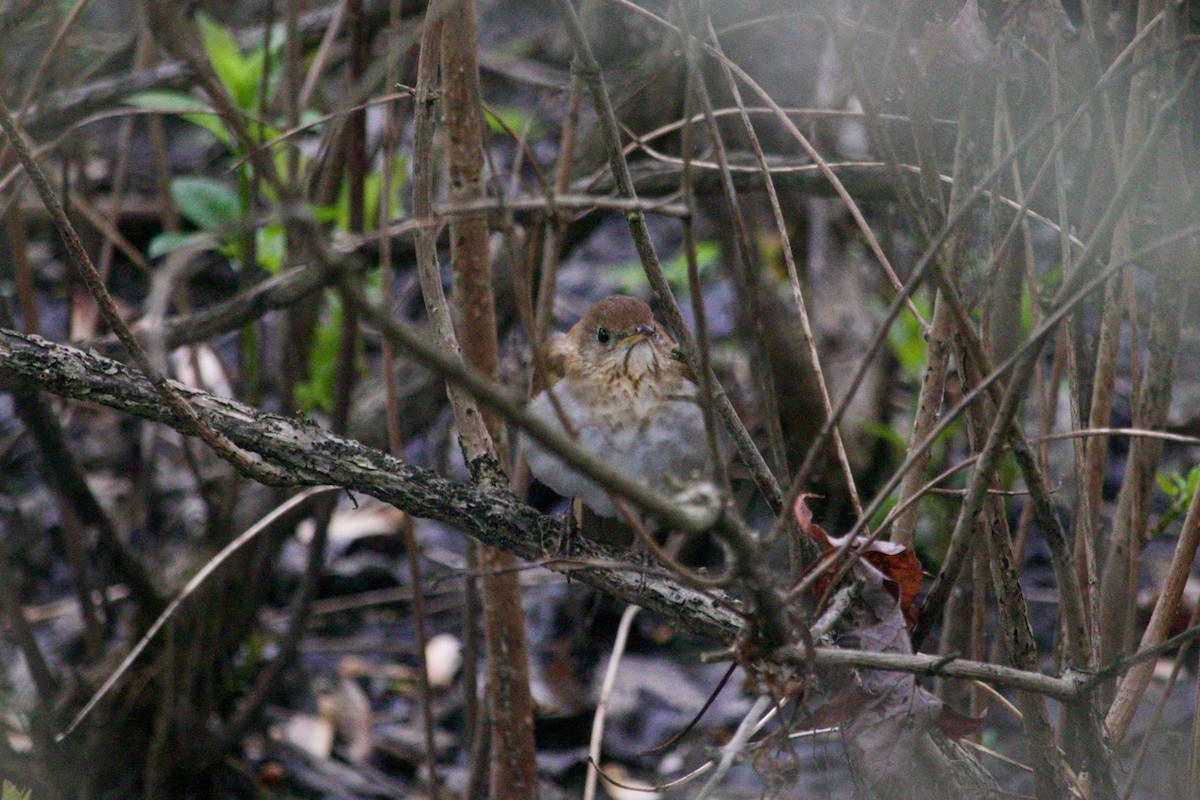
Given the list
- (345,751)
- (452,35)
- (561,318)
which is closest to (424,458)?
(561,318)

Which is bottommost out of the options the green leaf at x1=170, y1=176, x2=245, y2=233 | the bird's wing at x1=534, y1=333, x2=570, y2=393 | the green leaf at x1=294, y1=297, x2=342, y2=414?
the green leaf at x1=294, y1=297, x2=342, y2=414

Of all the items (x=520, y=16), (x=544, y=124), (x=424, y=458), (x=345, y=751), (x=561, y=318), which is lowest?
(x=345, y=751)

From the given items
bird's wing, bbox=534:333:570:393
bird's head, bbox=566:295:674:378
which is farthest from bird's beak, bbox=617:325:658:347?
bird's wing, bbox=534:333:570:393

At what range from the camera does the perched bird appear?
2.57 metres

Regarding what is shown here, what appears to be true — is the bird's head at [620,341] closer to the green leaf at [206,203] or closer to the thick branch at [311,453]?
the thick branch at [311,453]

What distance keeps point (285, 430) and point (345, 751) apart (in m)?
2.39

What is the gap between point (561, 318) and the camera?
4727 mm

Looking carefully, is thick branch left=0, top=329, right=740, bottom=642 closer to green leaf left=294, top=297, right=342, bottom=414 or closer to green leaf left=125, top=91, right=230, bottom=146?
green leaf left=125, top=91, right=230, bottom=146

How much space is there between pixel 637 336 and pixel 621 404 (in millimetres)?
222

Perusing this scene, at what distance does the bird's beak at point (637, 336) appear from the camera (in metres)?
2.82

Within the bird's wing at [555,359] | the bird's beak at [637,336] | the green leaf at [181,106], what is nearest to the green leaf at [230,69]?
the green leaf at [181,106]

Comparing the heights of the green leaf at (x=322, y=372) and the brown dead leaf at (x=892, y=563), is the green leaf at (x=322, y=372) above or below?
below

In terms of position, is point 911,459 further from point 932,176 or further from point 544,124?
point 544,124

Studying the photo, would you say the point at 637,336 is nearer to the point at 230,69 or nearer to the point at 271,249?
the point at 271,249
